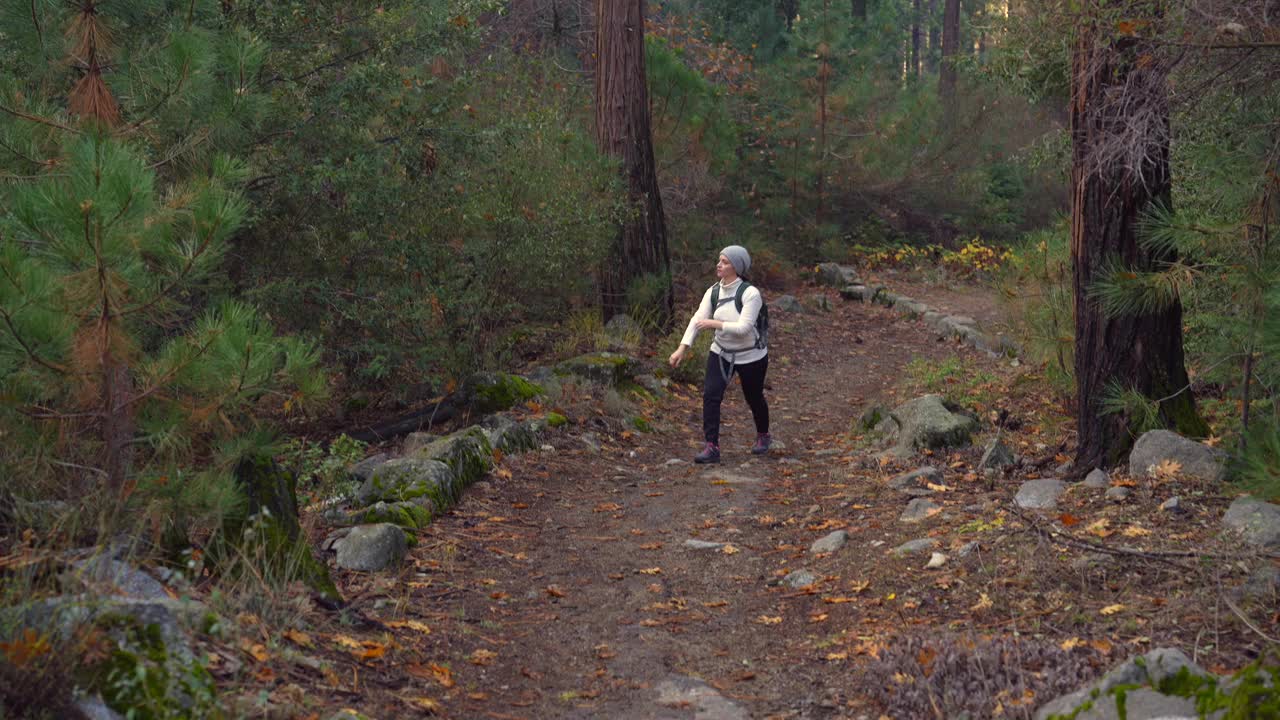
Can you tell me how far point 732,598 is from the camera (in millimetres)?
5648

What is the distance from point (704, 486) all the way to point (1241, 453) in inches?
148

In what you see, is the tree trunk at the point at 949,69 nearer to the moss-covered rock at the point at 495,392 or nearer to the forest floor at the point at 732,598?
the moss-covered rock at the point at 495,392

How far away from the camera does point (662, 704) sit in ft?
14.1

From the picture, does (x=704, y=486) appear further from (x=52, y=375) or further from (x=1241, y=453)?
(x=52, y=375)

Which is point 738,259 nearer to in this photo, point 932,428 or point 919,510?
point 932,428

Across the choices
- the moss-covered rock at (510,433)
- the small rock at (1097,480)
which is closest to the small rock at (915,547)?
the small rock at (1097,480)

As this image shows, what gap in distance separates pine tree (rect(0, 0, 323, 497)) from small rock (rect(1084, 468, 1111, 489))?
4452 millimetres

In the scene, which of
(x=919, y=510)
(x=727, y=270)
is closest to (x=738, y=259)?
(x=727, y=270)

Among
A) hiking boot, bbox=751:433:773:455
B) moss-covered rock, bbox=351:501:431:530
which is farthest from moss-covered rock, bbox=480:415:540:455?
hiking boot, bbox=751:433:773:455

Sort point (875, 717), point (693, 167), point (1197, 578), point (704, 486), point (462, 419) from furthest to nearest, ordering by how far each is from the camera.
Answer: point (693, 167), point (462, 419), point (704, 486), point (1197, 578), point (875, 717)

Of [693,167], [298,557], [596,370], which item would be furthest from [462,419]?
[693,167]

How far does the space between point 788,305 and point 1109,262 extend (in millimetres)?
10594

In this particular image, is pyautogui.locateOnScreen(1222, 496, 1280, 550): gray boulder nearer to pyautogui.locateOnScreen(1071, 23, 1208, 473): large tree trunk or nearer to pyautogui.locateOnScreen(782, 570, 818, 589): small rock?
pyautogui.locateOnScreen(1071, 23, 1208, 473): large tree trunk

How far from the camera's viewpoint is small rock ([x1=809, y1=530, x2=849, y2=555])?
246 inches
